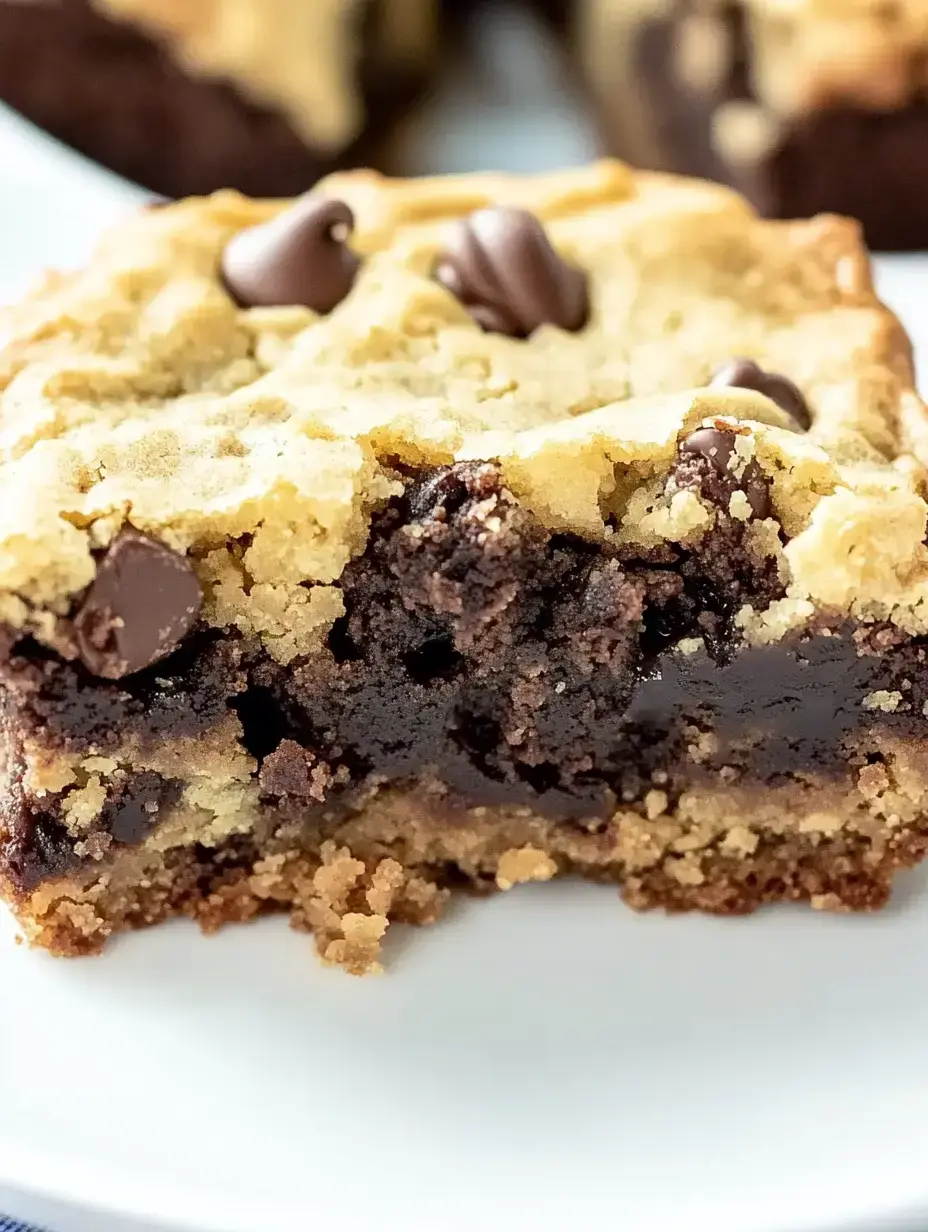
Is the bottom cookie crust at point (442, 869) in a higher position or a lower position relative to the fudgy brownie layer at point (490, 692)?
lower

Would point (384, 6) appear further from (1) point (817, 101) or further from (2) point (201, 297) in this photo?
(2) point (201, 297)

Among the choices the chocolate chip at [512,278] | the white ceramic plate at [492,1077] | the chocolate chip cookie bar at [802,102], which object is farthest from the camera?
the chocolate chip cookie bar at [802,102]

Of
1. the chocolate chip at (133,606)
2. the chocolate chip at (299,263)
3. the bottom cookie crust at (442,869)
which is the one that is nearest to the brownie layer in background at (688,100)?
the chocolate chip at (299,263)

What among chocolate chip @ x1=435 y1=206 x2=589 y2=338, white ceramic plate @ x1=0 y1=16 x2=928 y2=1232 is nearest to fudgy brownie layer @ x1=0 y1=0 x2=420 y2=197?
chocolate chip @ x1=435 y1=206 x2=589 y2=338

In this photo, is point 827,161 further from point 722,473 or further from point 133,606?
point 133,606

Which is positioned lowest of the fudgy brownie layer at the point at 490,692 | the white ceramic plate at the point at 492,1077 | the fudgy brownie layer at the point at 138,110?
the white ceramic plate at the point at 492,1077

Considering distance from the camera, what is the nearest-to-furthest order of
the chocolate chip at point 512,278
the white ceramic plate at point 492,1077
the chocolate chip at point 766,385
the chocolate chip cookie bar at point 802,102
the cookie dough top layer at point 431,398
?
the white ceramic plate at point 492,1077, the cookie dough top layer at point 431,398, the chocolate chip at point 766,385, the chocolate chip at point 512,278, the chocolate chip cookie bar at point 802,102

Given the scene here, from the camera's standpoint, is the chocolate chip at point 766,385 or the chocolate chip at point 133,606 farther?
the chocolate chip at point 766,385

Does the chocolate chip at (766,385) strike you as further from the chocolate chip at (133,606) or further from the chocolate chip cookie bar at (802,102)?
the chocolate chip cookie bar at (802,102)

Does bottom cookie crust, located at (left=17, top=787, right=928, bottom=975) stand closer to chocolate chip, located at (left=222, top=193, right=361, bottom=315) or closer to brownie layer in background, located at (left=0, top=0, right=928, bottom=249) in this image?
chocolate chip, located at (left=222, top=193, right=361, bottom=315)
